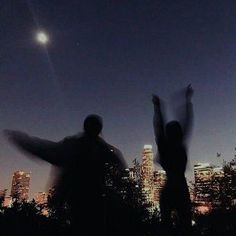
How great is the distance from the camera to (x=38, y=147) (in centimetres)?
378

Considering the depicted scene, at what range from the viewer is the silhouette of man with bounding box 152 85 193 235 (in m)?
5.16

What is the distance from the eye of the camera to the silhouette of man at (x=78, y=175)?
3.79m

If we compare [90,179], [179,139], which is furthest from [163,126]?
[90,179]

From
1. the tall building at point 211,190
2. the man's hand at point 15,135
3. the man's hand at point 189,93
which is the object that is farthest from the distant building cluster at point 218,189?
the man's hand at point 15,135

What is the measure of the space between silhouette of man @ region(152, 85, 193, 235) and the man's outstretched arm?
2.04 metres

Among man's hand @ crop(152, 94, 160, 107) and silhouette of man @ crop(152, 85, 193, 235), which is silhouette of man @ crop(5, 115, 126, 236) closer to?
silhouette of man @ crop(152, 85, 193, 235)

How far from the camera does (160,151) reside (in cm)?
545

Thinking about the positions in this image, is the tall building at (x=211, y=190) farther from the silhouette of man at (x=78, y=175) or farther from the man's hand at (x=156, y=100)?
the silhouette of man at (x=78, y=175)

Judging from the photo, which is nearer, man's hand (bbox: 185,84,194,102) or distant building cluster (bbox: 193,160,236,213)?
man's hand (bbox: 185,84,194,102)

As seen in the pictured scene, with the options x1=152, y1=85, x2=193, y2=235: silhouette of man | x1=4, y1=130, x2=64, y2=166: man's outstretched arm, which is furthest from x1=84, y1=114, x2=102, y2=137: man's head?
x1=152, y1=85, x2=193, y2=235: silhouette of man

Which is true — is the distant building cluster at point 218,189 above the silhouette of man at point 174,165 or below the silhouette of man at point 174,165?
above

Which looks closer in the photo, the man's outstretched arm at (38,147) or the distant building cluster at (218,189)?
the man's outstretched arm at (38,147)

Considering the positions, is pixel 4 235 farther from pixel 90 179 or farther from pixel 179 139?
pixel 179 139

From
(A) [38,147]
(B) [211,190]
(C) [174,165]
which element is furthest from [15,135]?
(B) [211,190]
